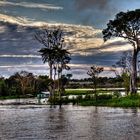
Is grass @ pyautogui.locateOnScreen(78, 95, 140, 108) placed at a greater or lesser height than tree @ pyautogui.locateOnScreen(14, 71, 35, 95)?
lesser

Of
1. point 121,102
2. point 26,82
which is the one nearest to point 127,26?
point 121,102

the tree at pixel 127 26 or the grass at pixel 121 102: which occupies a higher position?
the tree at pixel 127 26

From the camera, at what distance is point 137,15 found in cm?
7719

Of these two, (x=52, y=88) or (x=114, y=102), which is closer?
(x=114, y=102)

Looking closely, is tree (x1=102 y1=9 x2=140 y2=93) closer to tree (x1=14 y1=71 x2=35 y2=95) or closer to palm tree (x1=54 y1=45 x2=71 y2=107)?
palm tree (x1=54 y1=45 x2=71 y2=107)

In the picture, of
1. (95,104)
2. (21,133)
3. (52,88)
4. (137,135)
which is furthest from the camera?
(52,88)

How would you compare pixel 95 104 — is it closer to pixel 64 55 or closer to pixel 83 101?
pixel 83 101

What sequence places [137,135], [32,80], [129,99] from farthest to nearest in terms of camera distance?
A: 1. [32,80]
2. [129,99]
3. [137,135]

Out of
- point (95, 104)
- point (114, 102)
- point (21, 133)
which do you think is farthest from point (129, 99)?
point (21, 133)

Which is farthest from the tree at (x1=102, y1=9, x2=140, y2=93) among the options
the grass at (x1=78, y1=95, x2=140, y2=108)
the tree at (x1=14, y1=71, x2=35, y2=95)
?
the tree at (x1=14, y1=71, x2=35, y2=95)

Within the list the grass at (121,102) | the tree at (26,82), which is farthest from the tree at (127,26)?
the tree at (26,82)

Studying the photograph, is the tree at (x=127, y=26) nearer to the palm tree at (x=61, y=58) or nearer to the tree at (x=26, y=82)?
the palm tree at (x=61, y=58)

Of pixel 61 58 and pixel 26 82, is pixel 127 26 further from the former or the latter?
pixel 26 82

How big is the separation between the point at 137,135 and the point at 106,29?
53.1 metres
